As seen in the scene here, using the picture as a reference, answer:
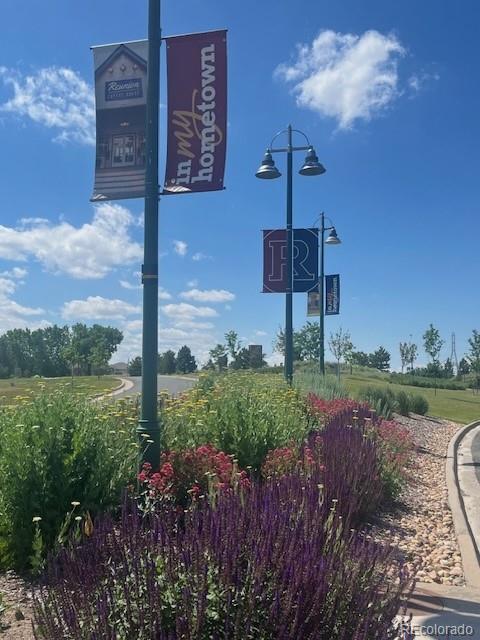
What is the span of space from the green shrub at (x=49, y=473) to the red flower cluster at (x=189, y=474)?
314 mm

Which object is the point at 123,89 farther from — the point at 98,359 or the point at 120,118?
the point at 98,359

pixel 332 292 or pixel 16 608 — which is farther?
pixel 332 292

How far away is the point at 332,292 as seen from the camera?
25328 millimetres

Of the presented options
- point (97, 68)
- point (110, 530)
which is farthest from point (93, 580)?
point (97, 68)

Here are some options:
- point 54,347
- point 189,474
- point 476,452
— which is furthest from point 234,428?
point 54,347

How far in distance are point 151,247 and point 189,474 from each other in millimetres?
2402

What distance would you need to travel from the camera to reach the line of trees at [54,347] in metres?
88.5

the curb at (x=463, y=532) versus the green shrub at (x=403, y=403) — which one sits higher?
the green shrub at (x=403, y=403)

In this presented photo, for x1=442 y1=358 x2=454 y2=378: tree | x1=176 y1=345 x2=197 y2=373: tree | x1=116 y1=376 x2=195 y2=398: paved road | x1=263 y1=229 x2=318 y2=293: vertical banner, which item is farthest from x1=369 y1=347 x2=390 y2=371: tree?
x1=263 y1=229 x2=318 y2=293: vertical banner

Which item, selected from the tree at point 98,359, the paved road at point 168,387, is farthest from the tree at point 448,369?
the paved road at point 168,387

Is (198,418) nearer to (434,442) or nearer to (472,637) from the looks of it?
(472,637)

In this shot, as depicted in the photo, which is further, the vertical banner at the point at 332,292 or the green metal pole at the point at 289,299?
the vertical banner at the point at 332,292

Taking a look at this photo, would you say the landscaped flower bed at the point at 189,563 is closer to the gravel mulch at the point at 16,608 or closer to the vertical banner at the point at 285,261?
the gravel mulch at the point at 16,608

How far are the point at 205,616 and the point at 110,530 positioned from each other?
753 millimetres
